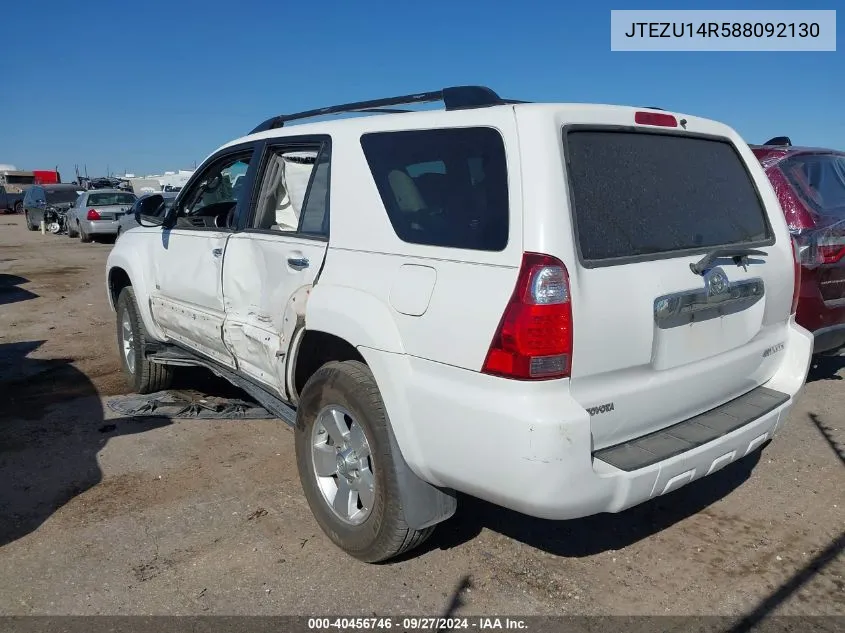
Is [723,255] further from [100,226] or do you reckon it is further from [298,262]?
[100,226]

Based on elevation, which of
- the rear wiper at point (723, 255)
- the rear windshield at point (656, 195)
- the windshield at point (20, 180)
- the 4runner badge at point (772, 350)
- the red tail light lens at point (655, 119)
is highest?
the windshield at point (20, 180)

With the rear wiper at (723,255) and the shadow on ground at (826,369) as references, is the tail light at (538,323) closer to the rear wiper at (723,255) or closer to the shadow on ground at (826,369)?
the rear wiper at (723,255)

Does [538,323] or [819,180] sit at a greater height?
[819,180]

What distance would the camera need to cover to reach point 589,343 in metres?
2.38

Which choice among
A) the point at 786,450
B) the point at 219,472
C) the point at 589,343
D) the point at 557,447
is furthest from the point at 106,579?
the point at 786,450

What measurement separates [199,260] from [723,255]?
9.68 feet

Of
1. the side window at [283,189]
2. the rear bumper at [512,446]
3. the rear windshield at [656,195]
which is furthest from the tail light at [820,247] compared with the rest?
the side window at [283,189]

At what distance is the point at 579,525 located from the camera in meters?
3.47

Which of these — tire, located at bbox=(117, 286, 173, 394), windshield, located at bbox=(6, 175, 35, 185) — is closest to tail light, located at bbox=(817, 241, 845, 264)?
tire, located at bbox=(117, 286, 173, 394)

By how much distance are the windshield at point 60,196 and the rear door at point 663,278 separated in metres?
29.1

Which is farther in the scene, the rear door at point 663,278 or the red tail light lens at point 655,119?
the red tail light lens at point 655,119

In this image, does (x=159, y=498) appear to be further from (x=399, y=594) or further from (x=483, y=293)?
(x=483, y=293)

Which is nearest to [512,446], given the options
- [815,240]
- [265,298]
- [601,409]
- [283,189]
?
[601,409]

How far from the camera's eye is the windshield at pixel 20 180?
51.2m
